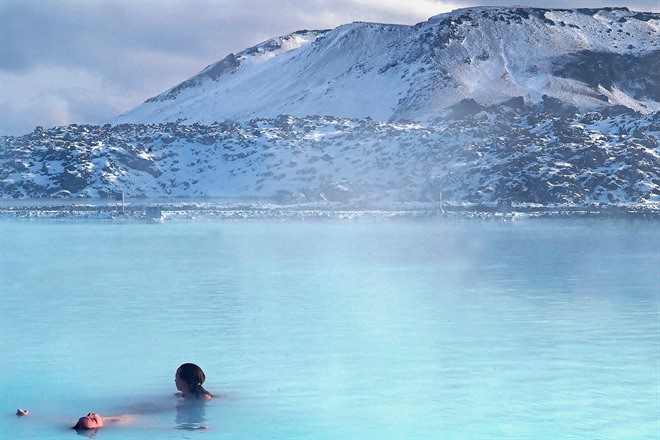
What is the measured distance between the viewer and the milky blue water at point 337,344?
18719mm

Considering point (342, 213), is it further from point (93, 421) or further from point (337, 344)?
point (93, 421)

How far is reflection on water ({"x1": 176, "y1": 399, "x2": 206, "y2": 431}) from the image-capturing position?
18188mm

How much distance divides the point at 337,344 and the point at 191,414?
→ 7028 mm

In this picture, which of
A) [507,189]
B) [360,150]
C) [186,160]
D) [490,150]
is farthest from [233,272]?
[186,160]

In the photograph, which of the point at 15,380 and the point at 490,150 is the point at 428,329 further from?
the point at 490,150

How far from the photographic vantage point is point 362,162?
5886 inches

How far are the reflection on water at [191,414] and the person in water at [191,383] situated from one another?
4.8 inches

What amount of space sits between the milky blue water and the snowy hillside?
3014 inches

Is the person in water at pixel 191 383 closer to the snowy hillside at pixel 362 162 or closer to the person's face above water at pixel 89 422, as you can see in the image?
the person's face above water at pixel 89 422

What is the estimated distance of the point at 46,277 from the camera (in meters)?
39.7

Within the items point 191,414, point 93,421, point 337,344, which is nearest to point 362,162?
point 337,344

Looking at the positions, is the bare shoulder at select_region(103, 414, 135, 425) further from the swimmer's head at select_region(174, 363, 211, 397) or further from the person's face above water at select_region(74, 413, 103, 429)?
the swimmer's head at select_region(174, 363, 211, 397)

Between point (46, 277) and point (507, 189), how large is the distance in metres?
88.2

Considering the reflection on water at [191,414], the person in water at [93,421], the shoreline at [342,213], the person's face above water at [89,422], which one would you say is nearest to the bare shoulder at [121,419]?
the person in water at [93,421]
